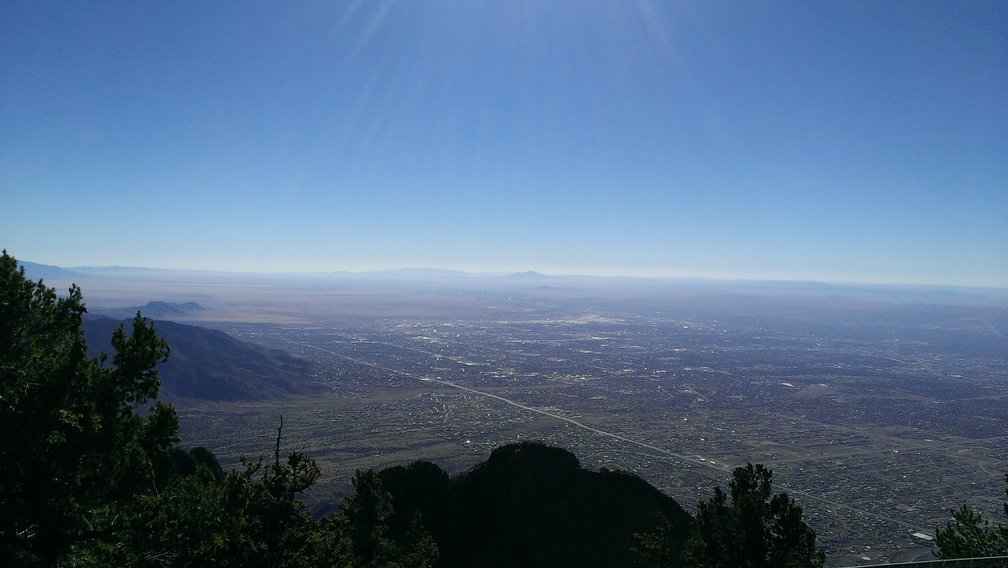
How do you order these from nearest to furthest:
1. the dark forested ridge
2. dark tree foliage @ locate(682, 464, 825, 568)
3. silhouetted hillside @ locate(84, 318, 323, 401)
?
the dark forested ridge < dark tree foliage @ locate(682, 464, 825, 568) < silhouetted hillside @ locate(84, 318, 323, 401)

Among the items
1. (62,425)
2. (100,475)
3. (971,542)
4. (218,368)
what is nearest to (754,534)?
(971,542)

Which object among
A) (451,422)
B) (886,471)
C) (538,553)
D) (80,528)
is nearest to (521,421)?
(451,422)

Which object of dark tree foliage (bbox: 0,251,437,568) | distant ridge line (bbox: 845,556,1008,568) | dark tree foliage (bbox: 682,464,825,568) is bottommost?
dark tree foliage (bbox: 682,464,825,568)

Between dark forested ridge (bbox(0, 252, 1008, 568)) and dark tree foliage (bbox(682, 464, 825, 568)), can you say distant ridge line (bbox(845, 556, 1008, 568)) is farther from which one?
dark tree foliage (bbox(682, 464, 825, 568))

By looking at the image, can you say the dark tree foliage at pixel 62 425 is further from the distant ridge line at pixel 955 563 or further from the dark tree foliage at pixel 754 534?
the distant ridge line at pixel 955 563

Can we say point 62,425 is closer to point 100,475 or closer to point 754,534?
point 100,475

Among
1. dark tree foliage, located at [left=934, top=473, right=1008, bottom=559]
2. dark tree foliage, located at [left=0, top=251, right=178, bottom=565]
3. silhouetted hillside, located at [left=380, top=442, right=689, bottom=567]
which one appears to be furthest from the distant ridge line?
silhouetted hillside, located at [left=380, top=442, right=689, bottom=567]

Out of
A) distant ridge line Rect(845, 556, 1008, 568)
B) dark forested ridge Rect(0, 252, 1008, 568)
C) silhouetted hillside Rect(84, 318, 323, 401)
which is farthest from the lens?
silhouetted hillside Rect(84, 318, 323, 401)
